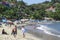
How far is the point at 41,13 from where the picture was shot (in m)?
101

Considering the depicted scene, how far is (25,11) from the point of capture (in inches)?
3765

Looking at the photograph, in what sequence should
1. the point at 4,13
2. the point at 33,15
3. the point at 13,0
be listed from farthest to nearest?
the point at 13,0 < the point at 33,15 < the point at 4,13

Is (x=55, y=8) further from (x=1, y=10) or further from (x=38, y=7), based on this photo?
(x=1, y=10)

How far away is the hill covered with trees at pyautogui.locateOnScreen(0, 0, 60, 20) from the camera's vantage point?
262 ft

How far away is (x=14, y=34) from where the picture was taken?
891 inches

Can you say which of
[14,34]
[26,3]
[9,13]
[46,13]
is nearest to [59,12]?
[46,13]

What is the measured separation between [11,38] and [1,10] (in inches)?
2313

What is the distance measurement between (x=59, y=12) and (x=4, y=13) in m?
38.7

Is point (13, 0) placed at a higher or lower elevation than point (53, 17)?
higher

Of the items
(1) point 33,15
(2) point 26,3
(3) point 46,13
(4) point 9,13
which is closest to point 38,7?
(2) point 26,3

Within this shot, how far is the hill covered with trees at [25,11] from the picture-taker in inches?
3146

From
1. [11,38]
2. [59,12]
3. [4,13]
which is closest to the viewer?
[11,38]

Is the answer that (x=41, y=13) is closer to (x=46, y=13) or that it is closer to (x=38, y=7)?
(x=46, y=13)

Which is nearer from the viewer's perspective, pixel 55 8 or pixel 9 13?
pixel 9 13
